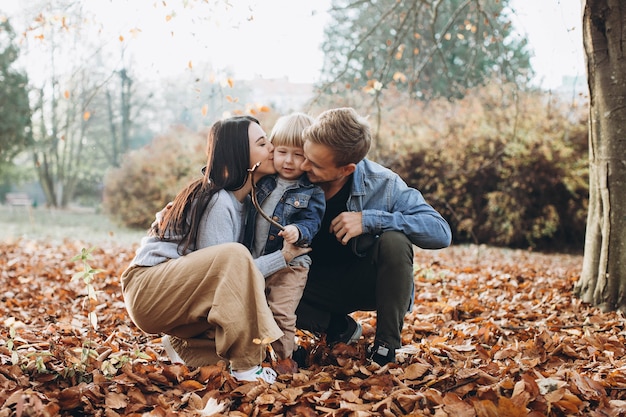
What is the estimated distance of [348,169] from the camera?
9.02ft

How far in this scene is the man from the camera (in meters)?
2.59

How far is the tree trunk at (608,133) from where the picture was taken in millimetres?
3541

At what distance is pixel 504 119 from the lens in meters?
9.82

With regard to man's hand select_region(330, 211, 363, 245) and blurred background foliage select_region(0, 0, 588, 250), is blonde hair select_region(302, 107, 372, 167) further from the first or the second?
blurred background foliage select_region(0, 0, 588, 250)

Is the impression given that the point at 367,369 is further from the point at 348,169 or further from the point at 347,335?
the point at 348,169

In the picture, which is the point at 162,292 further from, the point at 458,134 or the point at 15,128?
the point at 15,128

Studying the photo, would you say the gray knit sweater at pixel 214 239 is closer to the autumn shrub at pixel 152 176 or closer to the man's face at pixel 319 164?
the man's face at pixel 319 164

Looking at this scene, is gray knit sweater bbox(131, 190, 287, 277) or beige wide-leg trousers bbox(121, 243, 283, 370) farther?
gray knit sweater bbox(131, 190, 287, 277)

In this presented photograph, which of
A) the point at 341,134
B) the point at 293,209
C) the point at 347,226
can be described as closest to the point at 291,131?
the point at 341,134

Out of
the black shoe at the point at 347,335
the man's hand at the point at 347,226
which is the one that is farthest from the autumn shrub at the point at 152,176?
the man's hand at the point at 347,226

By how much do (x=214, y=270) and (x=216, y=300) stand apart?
4.9 inches

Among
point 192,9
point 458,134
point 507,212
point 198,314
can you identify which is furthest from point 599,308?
point 458,134

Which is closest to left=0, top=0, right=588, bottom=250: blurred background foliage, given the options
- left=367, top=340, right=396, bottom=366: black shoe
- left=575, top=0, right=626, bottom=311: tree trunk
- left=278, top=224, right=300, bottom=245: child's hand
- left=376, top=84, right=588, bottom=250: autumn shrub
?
left=376, top=84, right=588, bottom=250: autumn shrub

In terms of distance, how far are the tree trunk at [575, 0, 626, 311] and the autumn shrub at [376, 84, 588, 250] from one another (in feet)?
16.5
